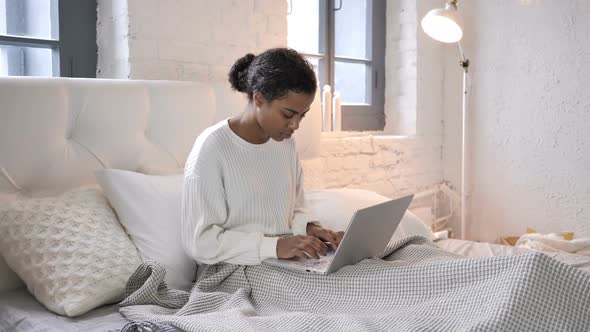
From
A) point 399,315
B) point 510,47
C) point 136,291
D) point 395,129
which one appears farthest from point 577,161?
point 136,291

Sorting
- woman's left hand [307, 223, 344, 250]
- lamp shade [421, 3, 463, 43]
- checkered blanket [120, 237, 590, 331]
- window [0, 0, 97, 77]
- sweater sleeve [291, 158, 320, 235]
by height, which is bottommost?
checkered blanket [120, 237, 590, 331]

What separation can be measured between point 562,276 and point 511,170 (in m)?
2.17

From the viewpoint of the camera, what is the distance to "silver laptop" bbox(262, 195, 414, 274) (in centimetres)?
133

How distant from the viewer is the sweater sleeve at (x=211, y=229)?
1.48 m

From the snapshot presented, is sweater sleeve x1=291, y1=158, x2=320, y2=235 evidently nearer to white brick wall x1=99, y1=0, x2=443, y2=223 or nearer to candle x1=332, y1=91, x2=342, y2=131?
white brick wall x1=99, y1=0, x2=443, y2=223

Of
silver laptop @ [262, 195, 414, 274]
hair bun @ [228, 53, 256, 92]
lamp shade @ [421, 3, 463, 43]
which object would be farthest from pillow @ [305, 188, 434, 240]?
lamp shade @ [421, 3, 463, 43]

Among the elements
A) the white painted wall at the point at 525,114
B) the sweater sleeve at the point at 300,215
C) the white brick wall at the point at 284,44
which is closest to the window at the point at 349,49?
the white brick wall at the point at 284,44

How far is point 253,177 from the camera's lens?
162cm

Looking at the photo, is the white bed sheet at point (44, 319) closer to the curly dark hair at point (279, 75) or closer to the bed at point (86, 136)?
the bed at point (86, 136)

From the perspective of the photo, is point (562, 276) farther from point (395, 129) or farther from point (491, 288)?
point (395, 129)

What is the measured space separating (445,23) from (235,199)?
5.01ft

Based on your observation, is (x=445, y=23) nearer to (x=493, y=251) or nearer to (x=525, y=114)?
(x=525, y=114)

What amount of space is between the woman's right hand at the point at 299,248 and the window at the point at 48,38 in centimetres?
107

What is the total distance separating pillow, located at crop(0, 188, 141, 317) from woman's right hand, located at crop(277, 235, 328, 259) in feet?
1.16
